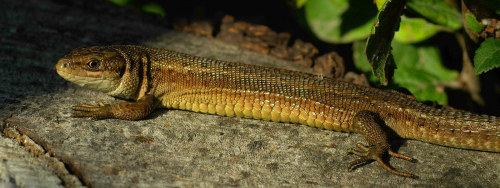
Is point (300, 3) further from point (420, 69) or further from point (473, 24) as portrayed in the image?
point (473, 24)

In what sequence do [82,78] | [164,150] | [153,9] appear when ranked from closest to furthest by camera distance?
[164,150] < [82,78] < [153,9]

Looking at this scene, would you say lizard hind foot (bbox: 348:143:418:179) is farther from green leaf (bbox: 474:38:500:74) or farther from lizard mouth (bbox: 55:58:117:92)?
lizard mouth (bbox: 55:58:117:92)

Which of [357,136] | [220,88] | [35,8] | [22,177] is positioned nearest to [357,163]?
[357,136]

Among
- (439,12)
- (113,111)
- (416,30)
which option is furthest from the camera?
(416,30)

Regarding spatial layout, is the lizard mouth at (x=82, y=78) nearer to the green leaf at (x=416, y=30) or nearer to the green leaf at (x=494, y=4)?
the green leaf at (x=416, y=30)

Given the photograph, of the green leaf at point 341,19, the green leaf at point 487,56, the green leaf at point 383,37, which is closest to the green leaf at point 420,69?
the green leaf at point 341,19

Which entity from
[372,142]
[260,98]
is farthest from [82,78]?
[372,142]
